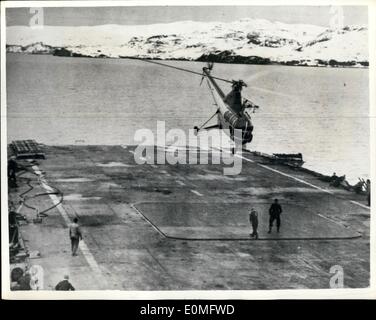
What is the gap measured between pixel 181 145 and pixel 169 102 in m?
1.77

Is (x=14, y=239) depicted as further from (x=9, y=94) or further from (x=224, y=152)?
(x=224, y=152)

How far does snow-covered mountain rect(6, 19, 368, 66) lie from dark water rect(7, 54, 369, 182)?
0.40m

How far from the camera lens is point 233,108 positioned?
2506 centimetres

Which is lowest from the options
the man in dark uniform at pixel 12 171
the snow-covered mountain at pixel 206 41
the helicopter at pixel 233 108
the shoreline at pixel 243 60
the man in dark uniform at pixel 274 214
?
the man in dark uniform at pixel 274 214

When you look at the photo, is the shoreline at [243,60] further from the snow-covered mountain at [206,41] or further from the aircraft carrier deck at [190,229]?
the aircraft carrier deck at [190,229]

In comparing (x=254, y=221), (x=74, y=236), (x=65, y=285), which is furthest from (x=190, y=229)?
(x=65, y=285)

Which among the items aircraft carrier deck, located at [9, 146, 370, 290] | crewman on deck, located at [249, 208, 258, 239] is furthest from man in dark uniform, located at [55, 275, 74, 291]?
crewman on deck, located at [249, 208, 258, 239]

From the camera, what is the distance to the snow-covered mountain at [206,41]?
2239cm

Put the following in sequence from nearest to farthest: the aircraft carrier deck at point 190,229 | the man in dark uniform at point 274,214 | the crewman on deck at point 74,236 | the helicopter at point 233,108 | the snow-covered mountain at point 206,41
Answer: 1. the aircraft carrier deck at point 190,229
2. the crewman on deck at point 74,236
3. the snow-covered mountain at point 206,41
4. the man in dark uniform at point 274,214
5. the helicopter at point 233,108

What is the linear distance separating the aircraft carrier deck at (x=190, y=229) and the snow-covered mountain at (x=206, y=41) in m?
4.26

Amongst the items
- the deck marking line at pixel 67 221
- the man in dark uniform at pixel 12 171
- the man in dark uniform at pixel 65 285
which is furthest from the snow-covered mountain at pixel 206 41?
the man in dark uniform at pixel 65 285

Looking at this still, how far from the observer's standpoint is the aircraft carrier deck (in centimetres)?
2139

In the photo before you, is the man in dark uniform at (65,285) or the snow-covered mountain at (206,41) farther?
the snow-covered mountain at (206,41)
